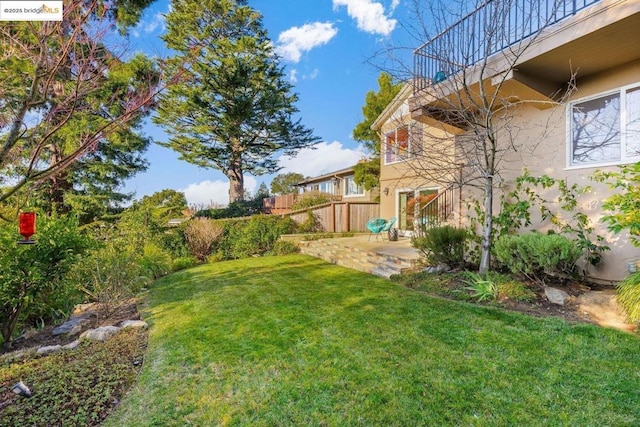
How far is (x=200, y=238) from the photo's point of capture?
11.7 meters

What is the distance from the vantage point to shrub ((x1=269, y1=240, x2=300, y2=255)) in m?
12.0

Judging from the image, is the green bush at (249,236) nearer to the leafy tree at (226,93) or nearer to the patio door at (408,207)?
the patio door at (408,207)

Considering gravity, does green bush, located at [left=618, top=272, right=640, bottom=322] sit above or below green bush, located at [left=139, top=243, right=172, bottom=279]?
above

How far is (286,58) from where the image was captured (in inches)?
777

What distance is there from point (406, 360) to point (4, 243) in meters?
5.36

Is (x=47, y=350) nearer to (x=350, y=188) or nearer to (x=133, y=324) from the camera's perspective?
(x=133, y=324)

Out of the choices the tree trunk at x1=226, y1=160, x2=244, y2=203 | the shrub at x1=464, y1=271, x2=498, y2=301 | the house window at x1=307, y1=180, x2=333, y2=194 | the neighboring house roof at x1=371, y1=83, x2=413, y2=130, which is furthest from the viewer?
the house window at x1=307, y1=180, x2=333, y2=194

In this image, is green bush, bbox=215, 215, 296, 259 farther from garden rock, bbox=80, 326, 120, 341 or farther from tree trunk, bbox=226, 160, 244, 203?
tree trunk, bbox=226, 160, 244, 203

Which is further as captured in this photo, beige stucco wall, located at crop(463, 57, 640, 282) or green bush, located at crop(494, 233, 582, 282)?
beige stucco wall, located at crop(463, 57, 640, 282)

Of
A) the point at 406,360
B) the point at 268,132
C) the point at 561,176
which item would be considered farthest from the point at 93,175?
the point at 561,176

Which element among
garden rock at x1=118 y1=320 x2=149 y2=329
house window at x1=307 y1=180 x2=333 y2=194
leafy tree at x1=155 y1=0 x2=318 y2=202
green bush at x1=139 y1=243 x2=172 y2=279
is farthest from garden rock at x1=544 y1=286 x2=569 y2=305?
house window at x1=307 y1=180 x2=333 y2=194

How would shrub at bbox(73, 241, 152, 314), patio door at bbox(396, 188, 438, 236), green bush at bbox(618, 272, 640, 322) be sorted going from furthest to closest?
patio door at bbox(396, 188, 438, 236)
shrub at bbox(73, 241, 152, 314)
green bush at bbox(618, 272, 640, 322)

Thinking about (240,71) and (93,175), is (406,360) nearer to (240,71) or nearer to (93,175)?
(93,175)

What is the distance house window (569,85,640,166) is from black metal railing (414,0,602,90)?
172cm
